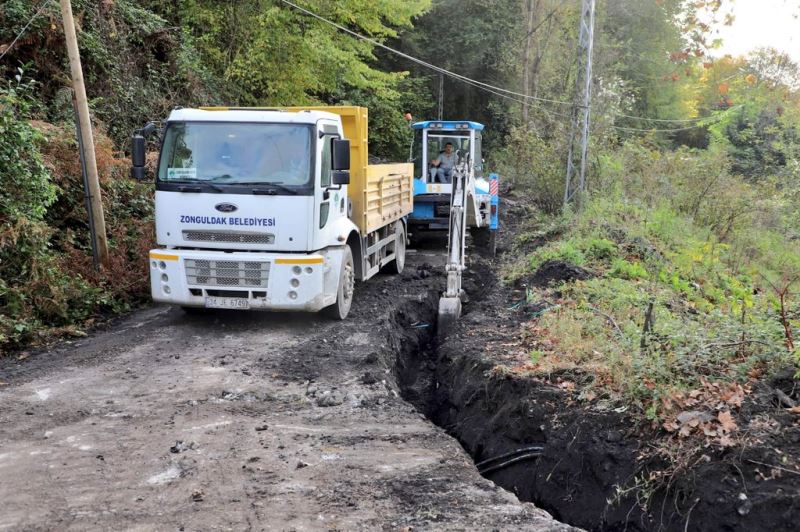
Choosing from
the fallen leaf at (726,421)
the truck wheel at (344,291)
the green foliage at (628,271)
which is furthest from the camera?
the green foliage at (628,271)

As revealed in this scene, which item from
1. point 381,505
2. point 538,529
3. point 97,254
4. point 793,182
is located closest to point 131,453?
point 381,505

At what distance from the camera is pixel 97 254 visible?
1012cm

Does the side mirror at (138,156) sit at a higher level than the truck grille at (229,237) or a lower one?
higher

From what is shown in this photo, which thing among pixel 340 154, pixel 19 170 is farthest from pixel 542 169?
pixel 19 170

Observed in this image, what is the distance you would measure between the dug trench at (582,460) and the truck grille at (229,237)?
255 centimetres

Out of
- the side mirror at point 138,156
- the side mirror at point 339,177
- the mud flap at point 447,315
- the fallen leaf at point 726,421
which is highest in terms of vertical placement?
the side mirror at point 138,156

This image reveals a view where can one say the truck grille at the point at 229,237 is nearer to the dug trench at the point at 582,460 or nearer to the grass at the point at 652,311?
the dug trench at the point at 582,460

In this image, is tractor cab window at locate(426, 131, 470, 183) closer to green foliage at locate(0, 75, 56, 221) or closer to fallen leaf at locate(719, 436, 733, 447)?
green foliage at locate(0, 75, 56, 221)

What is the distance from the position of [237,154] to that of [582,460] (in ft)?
17.7

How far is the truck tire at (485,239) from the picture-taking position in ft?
51.3

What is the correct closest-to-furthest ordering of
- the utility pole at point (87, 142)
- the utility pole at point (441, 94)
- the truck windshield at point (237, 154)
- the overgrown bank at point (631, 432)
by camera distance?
1. the overgrown bank at point (631, 432)
2. the truck windshield at point (237, 154)
3. the utility pole at point (87, 142)
4. the utility pole at point (441, 94)

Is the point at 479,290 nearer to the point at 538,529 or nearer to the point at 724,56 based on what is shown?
the point at 724,56

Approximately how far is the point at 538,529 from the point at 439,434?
67.6 inches

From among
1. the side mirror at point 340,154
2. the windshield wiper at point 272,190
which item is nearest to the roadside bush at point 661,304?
the side mirror at point 340,154
